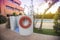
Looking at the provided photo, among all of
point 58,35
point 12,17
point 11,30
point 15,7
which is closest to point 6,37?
point 11,30

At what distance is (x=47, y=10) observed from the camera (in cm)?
159

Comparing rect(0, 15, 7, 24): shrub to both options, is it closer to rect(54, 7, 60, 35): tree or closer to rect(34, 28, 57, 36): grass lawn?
rect(34, 28, 57, 36): grass lawn

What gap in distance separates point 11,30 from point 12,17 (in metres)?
0.14

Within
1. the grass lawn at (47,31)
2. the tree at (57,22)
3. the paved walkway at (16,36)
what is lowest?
the paved walkway at (16,36)

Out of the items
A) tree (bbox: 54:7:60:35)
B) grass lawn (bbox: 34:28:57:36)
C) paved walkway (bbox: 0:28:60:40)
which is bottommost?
paved walkway (bbox: 0:28:60:40)

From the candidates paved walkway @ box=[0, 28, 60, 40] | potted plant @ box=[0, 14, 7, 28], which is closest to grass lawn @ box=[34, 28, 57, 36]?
paved walkway @ box=[0, 28, 60, 40]

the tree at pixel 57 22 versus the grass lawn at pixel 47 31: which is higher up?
the tree at pixel 57 22

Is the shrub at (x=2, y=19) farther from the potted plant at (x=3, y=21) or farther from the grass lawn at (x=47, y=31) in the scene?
the grass lawn at (x=47, y=31)

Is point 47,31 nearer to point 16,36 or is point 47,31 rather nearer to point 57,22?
point 57,22

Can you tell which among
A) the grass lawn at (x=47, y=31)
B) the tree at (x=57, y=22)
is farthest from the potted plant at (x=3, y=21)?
the tree at (x=57, y=22)

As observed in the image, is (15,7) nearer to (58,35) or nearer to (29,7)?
(29,7)

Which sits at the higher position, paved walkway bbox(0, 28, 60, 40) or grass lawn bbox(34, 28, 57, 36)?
grass lawn bbox(34, 28, 57, 36)

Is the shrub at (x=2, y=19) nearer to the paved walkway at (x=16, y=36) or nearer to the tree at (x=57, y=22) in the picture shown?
the paved walkway at (x=16, y=36)


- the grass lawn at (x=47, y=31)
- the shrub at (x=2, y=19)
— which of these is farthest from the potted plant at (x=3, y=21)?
the grass lawn at (x=47, y=31)
